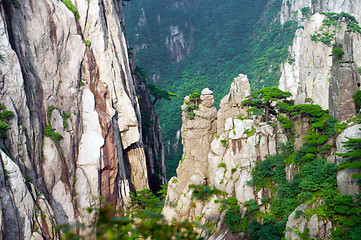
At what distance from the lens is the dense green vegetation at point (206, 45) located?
7750cm

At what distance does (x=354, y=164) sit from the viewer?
2150 centimetres

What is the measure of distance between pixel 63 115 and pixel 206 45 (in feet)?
232

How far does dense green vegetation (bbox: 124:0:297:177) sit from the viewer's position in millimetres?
77500

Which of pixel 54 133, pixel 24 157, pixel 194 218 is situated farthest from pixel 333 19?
pixel 24 157

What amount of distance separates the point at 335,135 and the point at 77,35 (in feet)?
88.4

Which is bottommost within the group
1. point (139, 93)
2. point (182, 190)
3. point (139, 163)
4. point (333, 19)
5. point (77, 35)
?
point (182, 190)

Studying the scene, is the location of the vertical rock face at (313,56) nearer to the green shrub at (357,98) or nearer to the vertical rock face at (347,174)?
the green shrub at (357,98)

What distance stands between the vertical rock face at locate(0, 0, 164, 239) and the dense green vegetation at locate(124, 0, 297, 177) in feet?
97.3

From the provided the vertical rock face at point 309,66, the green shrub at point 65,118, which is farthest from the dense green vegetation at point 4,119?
the vertical rock face at point 309,66

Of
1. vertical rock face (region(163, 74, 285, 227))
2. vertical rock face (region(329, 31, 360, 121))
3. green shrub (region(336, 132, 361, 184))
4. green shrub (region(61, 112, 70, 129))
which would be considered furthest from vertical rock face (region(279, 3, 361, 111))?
green shrub (region(61, 112, 70, 129))

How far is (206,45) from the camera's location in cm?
9894

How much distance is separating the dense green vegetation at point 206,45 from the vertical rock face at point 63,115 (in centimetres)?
2964

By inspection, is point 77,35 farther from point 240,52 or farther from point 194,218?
point 240,52

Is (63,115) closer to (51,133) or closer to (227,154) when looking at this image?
(51,133)
